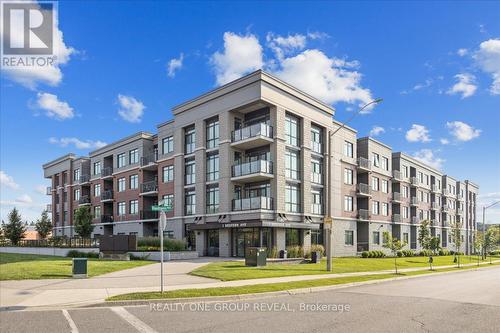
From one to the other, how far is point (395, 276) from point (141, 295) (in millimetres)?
15594

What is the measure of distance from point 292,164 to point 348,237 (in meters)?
13.1

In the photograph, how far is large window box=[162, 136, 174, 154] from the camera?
146ft

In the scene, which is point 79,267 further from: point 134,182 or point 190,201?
point 134,182

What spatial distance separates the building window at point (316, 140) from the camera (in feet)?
131

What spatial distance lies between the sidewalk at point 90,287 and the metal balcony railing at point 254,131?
Answer: 15794mm

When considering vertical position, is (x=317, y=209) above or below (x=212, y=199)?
below

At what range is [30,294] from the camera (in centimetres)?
1389

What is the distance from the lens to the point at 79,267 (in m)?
18.4

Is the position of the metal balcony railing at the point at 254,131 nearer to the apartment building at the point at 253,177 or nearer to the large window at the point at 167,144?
the apartment building at the point at 253,177

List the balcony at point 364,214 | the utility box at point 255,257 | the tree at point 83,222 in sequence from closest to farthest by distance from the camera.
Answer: the utility box at point 255,257, the balcony at point 364,214, the tree at point 83,222

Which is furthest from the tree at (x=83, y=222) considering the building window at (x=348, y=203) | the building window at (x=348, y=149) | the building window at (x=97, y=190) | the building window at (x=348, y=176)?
the building window at (x=348, y=149)

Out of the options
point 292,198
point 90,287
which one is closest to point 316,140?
point 292,198

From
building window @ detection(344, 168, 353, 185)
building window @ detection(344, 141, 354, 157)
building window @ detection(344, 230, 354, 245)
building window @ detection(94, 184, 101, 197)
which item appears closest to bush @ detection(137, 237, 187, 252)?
building window @ detection(344, 230, 354, 245)

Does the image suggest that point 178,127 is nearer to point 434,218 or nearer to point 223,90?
point 223,90
